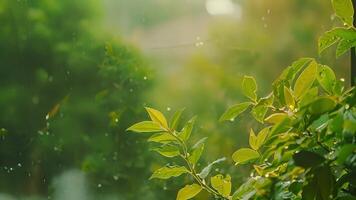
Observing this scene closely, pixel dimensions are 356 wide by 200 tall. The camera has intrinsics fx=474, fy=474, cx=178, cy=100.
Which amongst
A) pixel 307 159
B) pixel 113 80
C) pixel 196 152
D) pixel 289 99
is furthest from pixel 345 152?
pixel 113 80

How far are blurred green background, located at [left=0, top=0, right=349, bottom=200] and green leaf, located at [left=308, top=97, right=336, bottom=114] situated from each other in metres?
0.75

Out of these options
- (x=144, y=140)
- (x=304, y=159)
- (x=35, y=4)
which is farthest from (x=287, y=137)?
(x=35, y=4)

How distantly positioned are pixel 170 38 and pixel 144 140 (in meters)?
0.27

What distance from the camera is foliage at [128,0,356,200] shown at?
1.48 feet

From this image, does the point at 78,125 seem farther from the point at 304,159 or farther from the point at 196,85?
the point at 304,159

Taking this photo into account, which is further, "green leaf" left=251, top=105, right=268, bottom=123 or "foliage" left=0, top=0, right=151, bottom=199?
"foliage" left=0, top=0, right=151, bottom=199

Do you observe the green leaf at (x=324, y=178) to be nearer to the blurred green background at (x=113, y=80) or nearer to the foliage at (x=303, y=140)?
the foliage at (x=303, y=140)

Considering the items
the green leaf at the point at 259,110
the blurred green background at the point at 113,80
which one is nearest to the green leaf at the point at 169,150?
the green leaf at the point at 259,110

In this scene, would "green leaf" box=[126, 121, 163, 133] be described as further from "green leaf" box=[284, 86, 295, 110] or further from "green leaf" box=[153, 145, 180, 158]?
"green leaf" box=[284, 86, 295, 110]

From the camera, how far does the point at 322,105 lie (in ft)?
1.45

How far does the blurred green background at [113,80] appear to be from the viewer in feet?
3.73

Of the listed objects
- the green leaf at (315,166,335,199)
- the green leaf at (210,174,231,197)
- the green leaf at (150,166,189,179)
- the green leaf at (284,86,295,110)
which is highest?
the green leaf at (284,86,295,110)

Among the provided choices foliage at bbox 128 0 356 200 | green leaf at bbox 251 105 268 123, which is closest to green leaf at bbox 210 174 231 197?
foliage at bbox 128 0 356 200

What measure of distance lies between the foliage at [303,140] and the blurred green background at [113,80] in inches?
21.4
